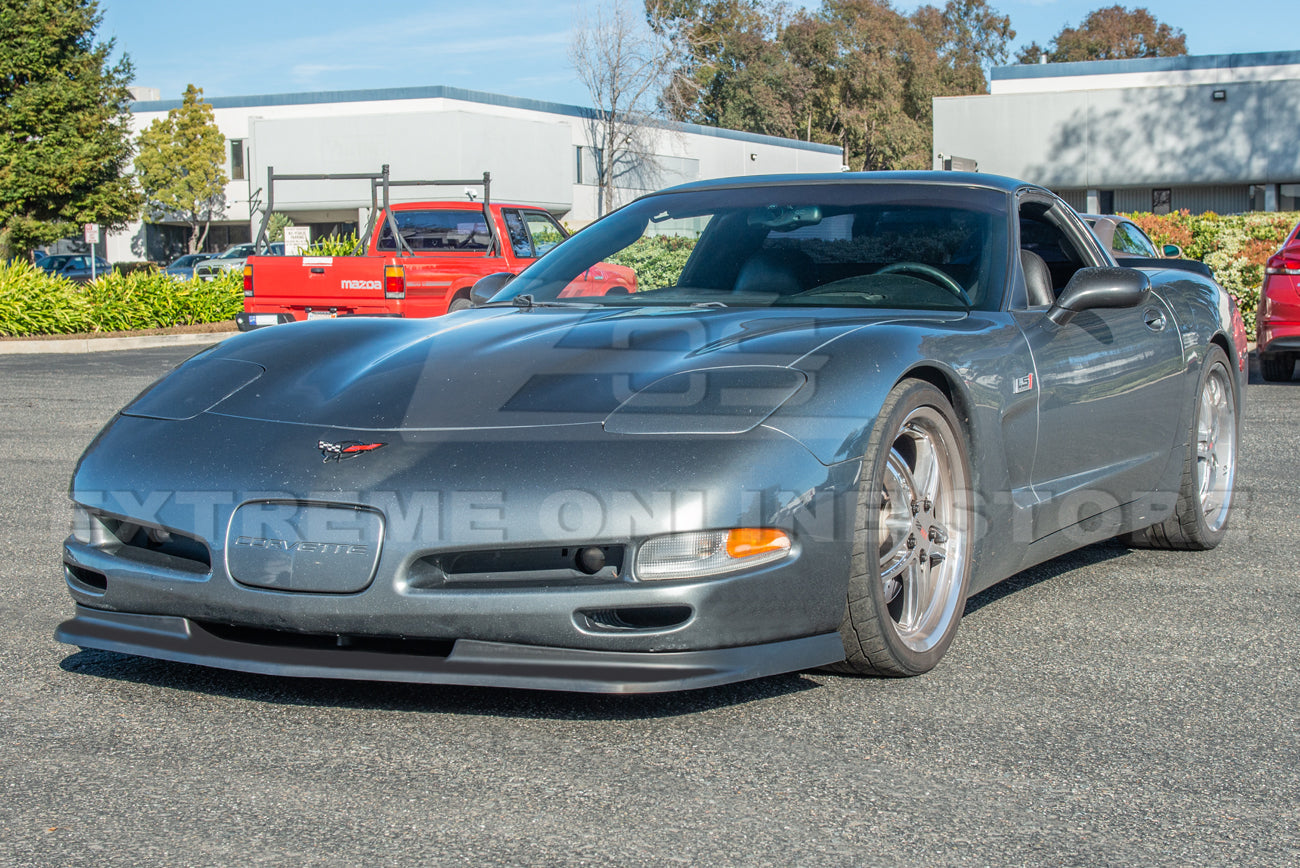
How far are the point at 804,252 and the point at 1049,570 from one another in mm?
1486

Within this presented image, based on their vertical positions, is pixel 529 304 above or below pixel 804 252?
below

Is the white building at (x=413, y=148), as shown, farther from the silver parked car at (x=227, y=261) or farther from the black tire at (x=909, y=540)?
the black tire at (x=909, y=540)

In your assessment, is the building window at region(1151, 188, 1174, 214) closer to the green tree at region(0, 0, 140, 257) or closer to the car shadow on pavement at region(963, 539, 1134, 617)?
the green tree at region(0, 0, 140, 257)

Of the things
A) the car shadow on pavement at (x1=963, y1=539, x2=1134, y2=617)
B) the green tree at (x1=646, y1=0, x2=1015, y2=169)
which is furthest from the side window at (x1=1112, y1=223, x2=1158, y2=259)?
the green tree at (x1=646, y1=0, x2=1015, y2=169)

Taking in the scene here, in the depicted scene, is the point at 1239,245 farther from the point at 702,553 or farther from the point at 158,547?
the point at 158,547

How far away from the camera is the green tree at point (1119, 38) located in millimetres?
83312

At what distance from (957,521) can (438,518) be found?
1.43 m

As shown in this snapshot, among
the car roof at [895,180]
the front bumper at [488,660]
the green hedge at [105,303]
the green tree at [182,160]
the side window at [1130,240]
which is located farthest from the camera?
the green tree at [182,160]

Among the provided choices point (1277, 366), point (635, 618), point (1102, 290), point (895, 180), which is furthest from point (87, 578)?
point (1277, 366)

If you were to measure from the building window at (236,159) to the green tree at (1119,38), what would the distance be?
50.8m

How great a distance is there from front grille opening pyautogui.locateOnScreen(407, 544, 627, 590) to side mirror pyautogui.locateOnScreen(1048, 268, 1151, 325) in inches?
75.8

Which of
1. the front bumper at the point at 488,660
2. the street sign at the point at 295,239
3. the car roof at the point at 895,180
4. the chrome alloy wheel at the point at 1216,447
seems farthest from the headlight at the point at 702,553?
the street sign at the point at 295,239

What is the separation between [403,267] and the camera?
16.1 metres

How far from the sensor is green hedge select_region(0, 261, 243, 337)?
794 inches
